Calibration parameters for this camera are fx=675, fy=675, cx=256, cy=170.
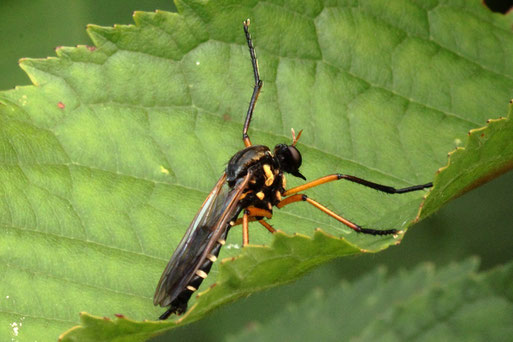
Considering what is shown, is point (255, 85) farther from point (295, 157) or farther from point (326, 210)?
point (326, 210)

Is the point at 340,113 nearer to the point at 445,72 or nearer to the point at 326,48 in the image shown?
the point at 326,48

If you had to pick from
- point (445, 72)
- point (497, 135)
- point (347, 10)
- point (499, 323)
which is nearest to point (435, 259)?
point (445, 72)

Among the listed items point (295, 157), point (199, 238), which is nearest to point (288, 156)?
point (295, 157)

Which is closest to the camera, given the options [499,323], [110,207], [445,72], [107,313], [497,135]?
[499,323]

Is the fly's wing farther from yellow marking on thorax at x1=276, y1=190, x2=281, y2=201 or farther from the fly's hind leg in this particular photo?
yellow marking on thorax at x1=276, y1=190, x2=281, y2=201

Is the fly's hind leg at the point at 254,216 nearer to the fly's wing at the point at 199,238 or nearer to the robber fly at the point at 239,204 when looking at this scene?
the robber fly at the point at 239,204

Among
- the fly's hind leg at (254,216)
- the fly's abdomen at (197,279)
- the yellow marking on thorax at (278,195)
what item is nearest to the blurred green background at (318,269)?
the yellow marking on thorax at (278,195)
